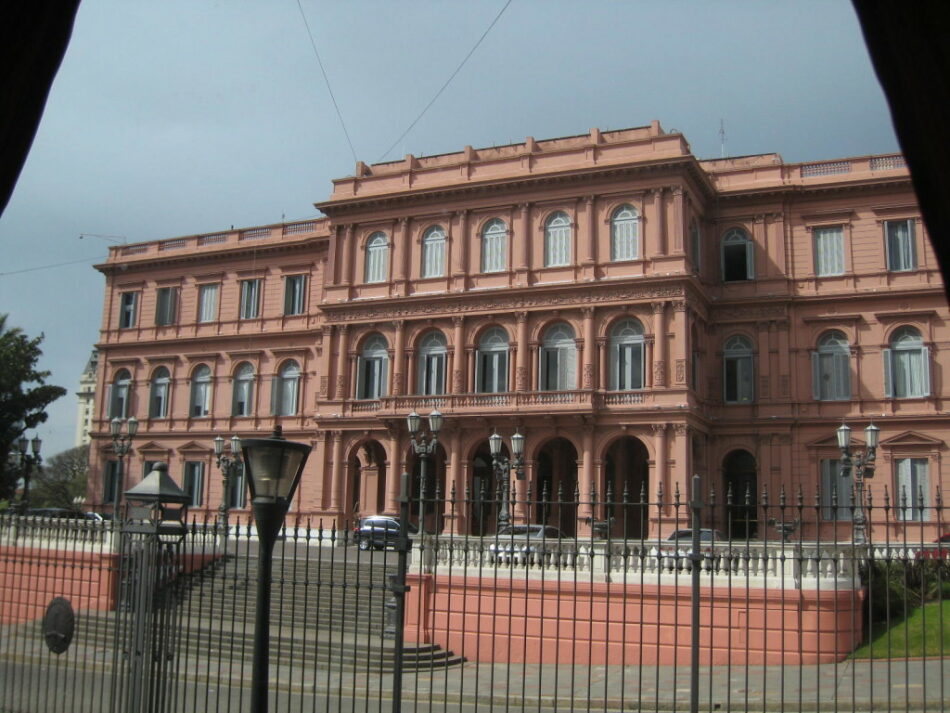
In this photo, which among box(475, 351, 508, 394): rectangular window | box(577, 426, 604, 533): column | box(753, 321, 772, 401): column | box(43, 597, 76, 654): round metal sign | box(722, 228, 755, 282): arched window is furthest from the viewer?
box(722, 228, 755, 282): arched window

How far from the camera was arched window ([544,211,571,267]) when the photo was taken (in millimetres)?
33156

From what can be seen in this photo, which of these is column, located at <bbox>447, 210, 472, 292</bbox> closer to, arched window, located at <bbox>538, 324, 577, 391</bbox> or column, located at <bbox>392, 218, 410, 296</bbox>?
column, located at <bbox>392, 218, 410, 296</bbox>

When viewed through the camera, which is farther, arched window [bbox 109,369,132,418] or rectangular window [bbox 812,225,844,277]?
arched window [bbox 109,369,132,418]

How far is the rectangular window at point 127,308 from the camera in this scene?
44.1 metres

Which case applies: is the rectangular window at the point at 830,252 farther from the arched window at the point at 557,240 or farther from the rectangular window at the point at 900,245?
the arched window at the point at 557,240

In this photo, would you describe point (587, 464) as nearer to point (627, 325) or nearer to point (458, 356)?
point (627, 325)

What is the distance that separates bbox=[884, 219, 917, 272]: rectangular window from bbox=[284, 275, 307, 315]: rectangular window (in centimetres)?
2214

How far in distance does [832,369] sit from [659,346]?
637cm

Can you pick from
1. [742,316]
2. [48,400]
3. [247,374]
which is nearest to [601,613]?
[742,316]

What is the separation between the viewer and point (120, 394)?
43.8 meters

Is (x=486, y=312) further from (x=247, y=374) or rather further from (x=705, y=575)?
(x=705, y=575)

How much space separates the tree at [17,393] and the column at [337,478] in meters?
15.2

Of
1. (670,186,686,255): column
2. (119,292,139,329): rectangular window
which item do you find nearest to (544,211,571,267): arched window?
(670,186,686,255): column

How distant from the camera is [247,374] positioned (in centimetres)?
4109
